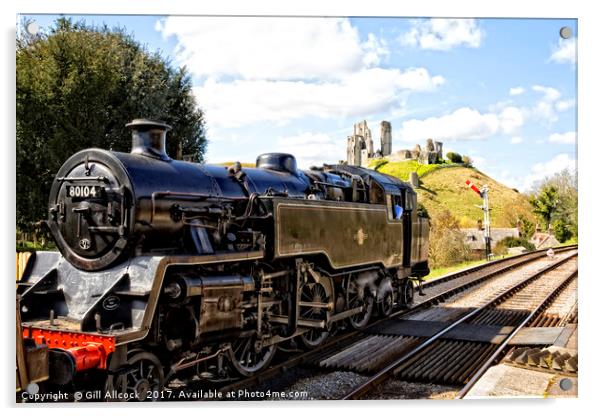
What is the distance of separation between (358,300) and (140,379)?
184 inches

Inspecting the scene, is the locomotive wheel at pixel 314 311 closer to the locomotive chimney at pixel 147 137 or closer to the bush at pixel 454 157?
the bush at pixel 454 157

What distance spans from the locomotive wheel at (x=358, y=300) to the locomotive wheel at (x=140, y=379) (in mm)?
4006

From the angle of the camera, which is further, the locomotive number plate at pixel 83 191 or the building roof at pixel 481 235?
the building roof at pixel 481 235

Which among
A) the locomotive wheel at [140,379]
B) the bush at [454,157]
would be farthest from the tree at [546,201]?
the locomotive wheel at [140,379]

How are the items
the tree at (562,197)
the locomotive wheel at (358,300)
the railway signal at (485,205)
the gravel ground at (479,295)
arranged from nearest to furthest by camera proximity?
the tree at (562,197)
the locomotive wheel at (358,300)
the railway signal at (485,205)
the gravel ground at (479,295)

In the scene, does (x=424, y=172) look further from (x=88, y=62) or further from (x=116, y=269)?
(x=116, y=269)

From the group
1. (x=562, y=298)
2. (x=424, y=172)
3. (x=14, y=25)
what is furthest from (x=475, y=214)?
(x=14, y=25)

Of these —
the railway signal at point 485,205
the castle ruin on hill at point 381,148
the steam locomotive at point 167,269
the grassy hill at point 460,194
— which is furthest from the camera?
the railway signal at point 485,205

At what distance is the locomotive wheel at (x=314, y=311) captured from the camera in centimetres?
777

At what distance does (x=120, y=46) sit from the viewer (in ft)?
26.5

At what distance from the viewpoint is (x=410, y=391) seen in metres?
6.21
